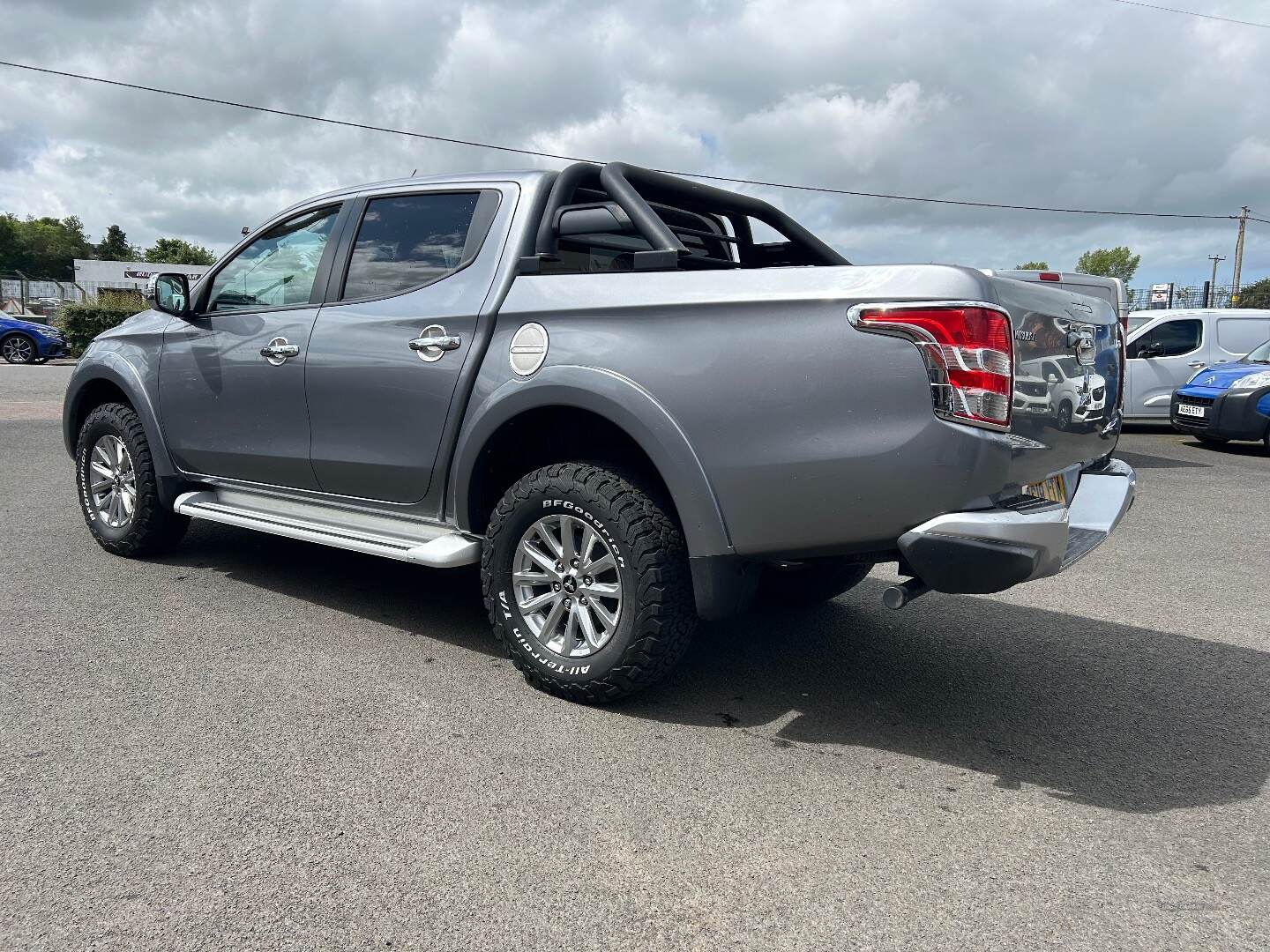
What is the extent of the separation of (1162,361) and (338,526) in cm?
1343

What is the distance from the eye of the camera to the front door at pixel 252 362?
14.4 ft

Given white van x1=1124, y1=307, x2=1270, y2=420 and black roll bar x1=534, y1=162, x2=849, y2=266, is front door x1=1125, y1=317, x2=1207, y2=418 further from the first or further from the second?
black roll bar x1=534, y1=162, x2=849, y2=266

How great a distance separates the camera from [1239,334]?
14.2m

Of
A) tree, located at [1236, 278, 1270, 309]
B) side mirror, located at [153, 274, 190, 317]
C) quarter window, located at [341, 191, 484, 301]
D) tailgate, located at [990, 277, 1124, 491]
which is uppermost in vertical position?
quarter window, located at [341, 191, 484, 301]

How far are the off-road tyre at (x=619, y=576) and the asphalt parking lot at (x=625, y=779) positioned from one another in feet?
0.51

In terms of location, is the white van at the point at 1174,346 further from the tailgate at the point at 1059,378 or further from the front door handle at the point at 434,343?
the front door handle at the point at 434,343

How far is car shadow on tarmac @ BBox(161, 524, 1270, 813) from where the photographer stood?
10.4 ft

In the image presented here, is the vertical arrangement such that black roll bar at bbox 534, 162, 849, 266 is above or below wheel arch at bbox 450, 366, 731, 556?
above

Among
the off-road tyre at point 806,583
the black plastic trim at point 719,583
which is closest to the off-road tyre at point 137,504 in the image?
the off-road tyre at point 806,583

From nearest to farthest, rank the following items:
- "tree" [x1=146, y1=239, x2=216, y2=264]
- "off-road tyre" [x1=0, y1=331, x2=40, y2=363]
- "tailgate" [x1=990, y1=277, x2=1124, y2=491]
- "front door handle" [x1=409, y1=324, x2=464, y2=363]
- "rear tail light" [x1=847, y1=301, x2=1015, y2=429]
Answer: "rear tail light" [x1=847, y1=301, x2=1015, y2=429] < "tailgate" [x1=990, y1=277, x2=1124, y2=491] < "front door handle" [x1=409, y1=324, x2=464, y2=363] < "off-road tyre" [x1=0, y1=331, x2=40, y2=363] < "tree" [x1=146, y1=239, x2=216, y2=264]

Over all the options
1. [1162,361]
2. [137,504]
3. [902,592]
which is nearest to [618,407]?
[902,592]

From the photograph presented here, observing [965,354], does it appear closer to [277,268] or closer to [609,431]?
[609,431]

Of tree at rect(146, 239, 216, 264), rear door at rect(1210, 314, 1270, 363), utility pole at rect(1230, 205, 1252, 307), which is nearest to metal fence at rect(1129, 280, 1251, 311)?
utility pole at rect(1230, 205, 1252, 307)

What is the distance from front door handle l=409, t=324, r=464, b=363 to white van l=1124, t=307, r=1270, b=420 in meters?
12.9
